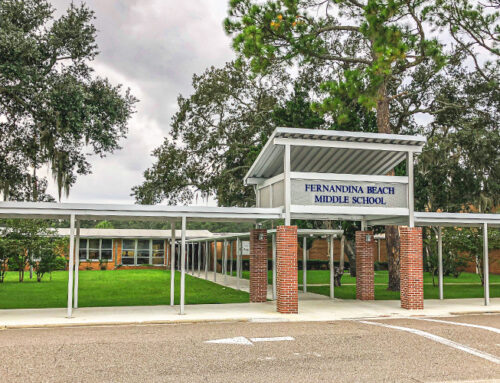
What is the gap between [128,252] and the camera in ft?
143

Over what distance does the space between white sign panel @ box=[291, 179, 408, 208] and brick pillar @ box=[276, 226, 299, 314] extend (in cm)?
99

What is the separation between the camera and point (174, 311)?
15.0 m

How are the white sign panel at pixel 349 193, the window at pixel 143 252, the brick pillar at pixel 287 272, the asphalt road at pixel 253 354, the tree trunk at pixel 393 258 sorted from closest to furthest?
1. the asphalt road at pixel 253 354
2. the brick pillar at pixel 287 272
3. the white sign panel at pixel 349 193
4. the tree trunk at pixel 393 258
5. the window at pixel 143 252

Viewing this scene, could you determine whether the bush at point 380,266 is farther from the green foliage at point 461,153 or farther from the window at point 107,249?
the window at point 107,249

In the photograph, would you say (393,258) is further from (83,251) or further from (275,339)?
(83,251)

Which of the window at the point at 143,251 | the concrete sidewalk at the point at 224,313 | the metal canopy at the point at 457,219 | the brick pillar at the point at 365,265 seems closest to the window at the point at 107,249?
the window at the point at 143,251

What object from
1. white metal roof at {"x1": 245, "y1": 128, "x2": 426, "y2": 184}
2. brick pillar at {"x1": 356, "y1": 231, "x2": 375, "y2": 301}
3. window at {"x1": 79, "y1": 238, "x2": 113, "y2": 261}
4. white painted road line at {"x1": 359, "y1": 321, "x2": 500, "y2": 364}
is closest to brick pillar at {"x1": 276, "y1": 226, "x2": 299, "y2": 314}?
white painted road line at {"x1": 359, "y1": 321, "x2": 500, "y2": 364}

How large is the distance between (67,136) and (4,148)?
9.03 ft

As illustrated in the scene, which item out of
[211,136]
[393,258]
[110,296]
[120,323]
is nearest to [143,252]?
[211,136]

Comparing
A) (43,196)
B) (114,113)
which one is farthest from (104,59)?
(43,196)

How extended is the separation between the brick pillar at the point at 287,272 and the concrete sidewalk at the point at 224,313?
1.11ft

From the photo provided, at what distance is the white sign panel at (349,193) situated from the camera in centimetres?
1538

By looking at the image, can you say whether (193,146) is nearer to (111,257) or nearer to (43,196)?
(43,196)

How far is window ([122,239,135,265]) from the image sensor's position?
43500 millimetres
